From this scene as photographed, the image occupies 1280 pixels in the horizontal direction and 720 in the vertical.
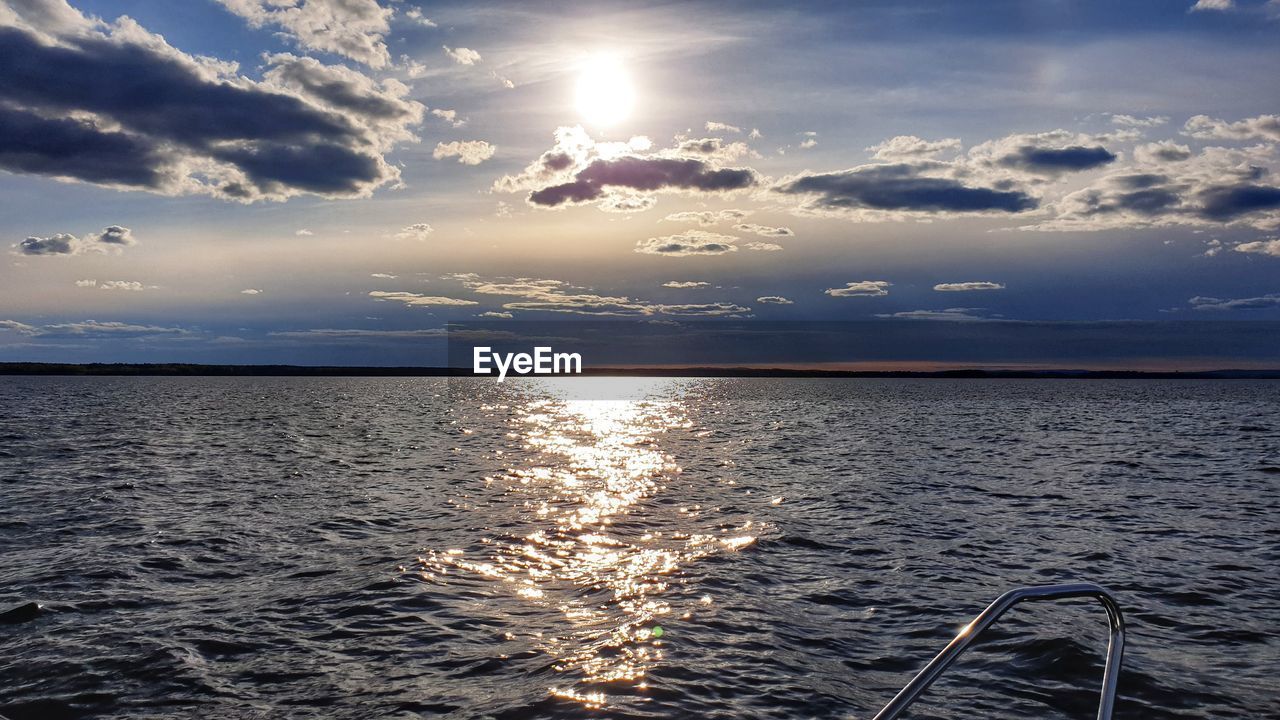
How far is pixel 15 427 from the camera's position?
59375 mm

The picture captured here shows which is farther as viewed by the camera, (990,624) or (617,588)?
(617,588)

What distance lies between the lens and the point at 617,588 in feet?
48.9

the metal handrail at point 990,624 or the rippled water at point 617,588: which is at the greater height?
the metal handrail at point 990,624

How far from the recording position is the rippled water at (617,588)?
32.9 feet

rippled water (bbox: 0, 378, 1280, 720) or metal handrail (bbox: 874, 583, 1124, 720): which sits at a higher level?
metal handrail (bbox: 874, 583, 1124, 720)

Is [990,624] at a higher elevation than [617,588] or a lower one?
higher

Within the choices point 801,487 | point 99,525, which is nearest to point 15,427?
point 99,525

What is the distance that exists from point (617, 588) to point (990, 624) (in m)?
11.0

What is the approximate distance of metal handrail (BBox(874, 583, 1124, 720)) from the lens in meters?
4.44

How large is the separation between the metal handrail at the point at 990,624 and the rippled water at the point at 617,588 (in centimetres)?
473

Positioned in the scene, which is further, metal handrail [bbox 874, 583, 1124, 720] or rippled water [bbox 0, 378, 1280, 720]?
rippled water [bbox 0, 378, 1280, 720]

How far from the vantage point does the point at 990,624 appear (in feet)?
15.1

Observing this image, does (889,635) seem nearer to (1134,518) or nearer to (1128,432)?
(1134,518)

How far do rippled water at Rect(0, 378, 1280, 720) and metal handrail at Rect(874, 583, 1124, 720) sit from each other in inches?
186
